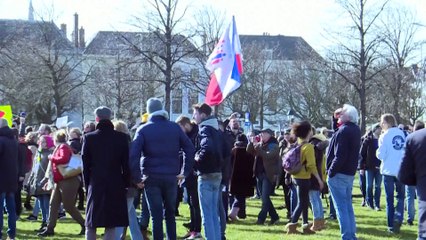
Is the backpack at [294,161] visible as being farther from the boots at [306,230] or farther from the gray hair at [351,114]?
the gray hair at [351,114]

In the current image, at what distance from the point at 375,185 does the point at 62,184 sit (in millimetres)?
7976

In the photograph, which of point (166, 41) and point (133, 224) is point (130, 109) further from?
point (133, 224)

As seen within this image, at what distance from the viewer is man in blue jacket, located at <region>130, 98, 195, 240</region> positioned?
9.31 meters

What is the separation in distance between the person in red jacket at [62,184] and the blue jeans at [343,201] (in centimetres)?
427

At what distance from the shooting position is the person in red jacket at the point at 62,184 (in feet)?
38.3

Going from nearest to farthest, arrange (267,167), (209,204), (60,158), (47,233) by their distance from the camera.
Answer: (209,204), (60,158), (47,233), (267,167)

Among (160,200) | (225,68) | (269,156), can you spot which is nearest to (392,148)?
(269,156)

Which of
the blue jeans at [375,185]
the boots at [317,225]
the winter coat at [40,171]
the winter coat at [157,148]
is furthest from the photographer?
the blue jeans at [375,185]

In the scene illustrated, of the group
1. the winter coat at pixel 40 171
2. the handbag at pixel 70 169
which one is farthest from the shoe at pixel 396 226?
the winter coat at pixel 40 171

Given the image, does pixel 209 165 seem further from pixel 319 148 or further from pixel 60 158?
pixel 319 148

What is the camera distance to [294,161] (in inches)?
472

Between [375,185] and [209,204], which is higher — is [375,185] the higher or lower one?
the lower one

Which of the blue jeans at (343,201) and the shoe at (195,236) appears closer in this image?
the blue jeans at (343,201)

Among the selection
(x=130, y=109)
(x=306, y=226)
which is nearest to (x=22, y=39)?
(x=130, y=109)
